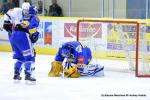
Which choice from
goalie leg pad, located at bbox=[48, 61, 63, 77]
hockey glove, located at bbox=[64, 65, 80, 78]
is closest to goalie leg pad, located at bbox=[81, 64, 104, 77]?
hockey glove, located at bbox=[64, 65, 80, 78]

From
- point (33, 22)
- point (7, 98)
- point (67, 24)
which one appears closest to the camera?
point (7, 98)

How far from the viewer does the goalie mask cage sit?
32.8ft

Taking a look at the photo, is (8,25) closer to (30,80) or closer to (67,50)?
(30,80)

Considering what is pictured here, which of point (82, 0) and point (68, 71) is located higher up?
point (82, 0)

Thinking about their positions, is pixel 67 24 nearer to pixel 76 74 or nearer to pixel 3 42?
pixel 3 42

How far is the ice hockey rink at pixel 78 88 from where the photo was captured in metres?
7.44

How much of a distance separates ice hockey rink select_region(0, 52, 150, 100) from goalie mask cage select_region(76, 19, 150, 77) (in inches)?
13.9

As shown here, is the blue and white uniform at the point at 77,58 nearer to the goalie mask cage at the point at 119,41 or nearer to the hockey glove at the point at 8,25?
the goalie mask cage at the point at 119,41

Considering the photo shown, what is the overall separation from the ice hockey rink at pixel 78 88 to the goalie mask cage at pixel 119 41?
352 millimetres

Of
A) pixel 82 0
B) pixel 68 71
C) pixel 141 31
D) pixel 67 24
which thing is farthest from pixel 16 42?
pixel 82 0

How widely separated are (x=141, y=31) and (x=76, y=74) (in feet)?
5.09

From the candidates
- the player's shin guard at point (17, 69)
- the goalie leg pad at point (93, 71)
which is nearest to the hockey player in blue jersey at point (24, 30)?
the player's shin guard at point (17, 69)

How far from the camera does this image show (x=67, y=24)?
1350 centimetres

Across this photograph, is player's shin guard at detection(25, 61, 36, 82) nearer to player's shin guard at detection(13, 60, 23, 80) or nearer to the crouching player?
player's shin guard at detection(13, 60, 23, 80)
